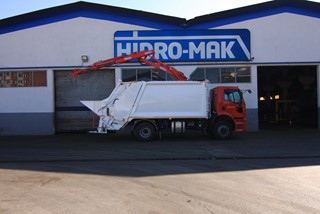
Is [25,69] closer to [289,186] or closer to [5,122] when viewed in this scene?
[5,122]

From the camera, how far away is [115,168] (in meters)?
10.1

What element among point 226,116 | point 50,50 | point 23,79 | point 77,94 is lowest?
point 226,116

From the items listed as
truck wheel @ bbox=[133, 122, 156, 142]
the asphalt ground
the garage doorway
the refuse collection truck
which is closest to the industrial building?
the garage doorway

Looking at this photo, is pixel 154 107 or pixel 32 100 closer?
pixel 154 107

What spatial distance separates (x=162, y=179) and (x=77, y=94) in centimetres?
1453

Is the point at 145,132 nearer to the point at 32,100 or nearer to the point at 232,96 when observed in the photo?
the point at 232,96

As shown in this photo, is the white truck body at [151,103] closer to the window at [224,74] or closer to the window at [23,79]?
the window at [224,74]

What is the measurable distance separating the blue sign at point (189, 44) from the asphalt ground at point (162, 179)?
832 centimetres

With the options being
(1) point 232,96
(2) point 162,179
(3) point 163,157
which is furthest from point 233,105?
(2) point 162,179

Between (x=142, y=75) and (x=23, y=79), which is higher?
(x=142, y=75)

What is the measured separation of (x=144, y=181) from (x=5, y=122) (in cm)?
1581

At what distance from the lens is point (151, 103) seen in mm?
16969

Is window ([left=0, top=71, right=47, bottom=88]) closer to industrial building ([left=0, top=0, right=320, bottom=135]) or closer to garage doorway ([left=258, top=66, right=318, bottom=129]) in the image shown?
industrial building ([left=0, top=0, right=320, bottom=135])

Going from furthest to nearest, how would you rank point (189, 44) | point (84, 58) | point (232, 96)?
point (189, 44) → point (84, 58) → point (232, 96)
